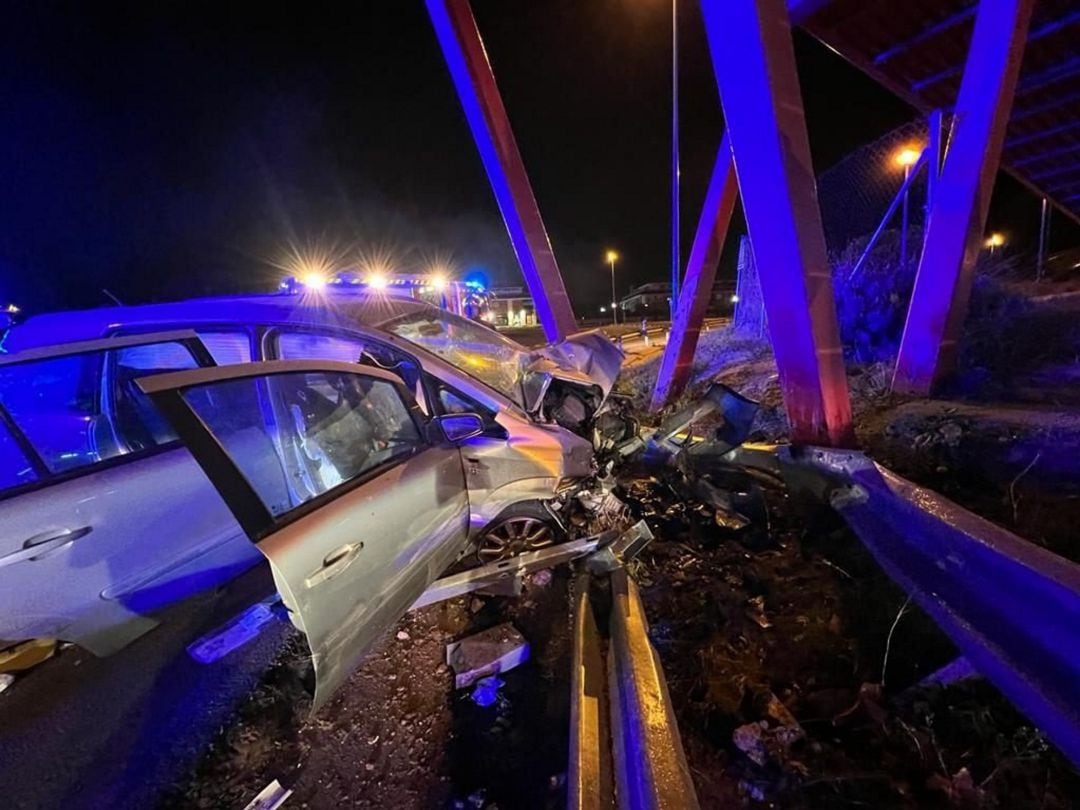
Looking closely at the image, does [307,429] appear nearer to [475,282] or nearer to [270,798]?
[270,798]

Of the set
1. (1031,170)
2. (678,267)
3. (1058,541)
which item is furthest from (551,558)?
(1031,170)

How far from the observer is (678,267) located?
34.4 feet

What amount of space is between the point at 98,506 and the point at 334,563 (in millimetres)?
1153

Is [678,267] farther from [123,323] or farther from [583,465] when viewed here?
[123,323]

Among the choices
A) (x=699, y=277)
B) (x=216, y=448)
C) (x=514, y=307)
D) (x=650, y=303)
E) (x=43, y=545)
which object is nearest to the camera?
(x=216, y=448)

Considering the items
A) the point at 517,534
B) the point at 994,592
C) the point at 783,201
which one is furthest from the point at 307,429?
the point at 783,201

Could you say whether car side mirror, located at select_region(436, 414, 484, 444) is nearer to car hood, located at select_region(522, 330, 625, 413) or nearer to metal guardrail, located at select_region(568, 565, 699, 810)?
car hood, located at select_region(522, 330, 625, 413)

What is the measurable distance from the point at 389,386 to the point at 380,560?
45.1 inches

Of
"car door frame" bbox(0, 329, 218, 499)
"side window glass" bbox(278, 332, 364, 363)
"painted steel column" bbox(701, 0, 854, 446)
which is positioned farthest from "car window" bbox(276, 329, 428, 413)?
"painted steel column" bbox(701, 0, 854, 446)

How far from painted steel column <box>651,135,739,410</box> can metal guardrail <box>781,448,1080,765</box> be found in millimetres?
5264

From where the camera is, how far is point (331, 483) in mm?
2570

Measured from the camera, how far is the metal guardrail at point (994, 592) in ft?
4.65

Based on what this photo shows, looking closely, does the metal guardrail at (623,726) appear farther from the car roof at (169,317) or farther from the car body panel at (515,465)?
the car roof at (169,317)

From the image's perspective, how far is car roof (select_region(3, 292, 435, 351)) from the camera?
2957 mm
